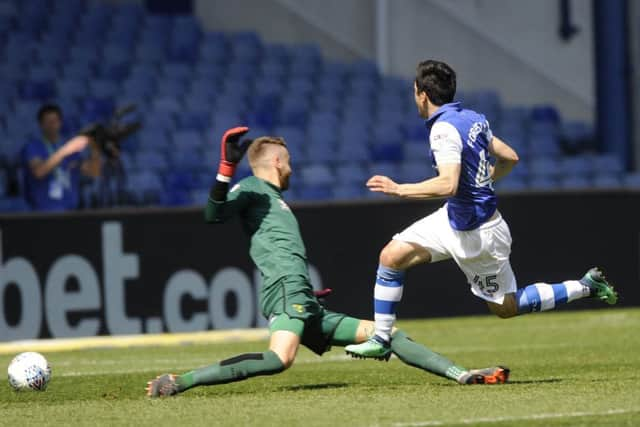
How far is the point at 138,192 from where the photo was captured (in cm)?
1708

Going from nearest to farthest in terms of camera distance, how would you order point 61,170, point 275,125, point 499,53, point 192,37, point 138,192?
1. point 61,170
2. point 138,192
3. point 275,125
4. point 192,37
5. point 499,53

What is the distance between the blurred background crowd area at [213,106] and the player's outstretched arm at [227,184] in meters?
8.53

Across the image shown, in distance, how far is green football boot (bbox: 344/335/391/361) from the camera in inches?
318

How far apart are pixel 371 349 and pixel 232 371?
0.95 m

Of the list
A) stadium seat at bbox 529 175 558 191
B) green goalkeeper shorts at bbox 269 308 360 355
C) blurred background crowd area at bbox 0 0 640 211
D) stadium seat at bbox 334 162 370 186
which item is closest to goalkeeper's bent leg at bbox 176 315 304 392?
green goalkeeper shorts at bbox 269 308 360 355

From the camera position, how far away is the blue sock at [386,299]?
8271 mm

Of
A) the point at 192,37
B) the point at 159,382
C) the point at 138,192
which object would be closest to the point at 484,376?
the point at 159,382

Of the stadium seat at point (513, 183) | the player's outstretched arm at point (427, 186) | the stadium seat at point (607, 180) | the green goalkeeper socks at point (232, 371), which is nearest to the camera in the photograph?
the player's outstretched arm at point (427, 186)

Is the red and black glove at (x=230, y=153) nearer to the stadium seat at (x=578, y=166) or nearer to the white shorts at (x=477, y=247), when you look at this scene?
the white shorts at (x=477, y=247)

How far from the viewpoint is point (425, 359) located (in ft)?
26.3

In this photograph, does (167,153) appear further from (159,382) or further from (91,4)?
(159,382)

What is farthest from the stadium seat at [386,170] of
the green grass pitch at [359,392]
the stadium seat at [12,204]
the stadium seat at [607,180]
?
the green grass pitch at [359,392]

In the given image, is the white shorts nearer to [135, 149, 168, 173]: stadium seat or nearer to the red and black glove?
the red and black glove

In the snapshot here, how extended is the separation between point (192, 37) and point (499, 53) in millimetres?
5692
